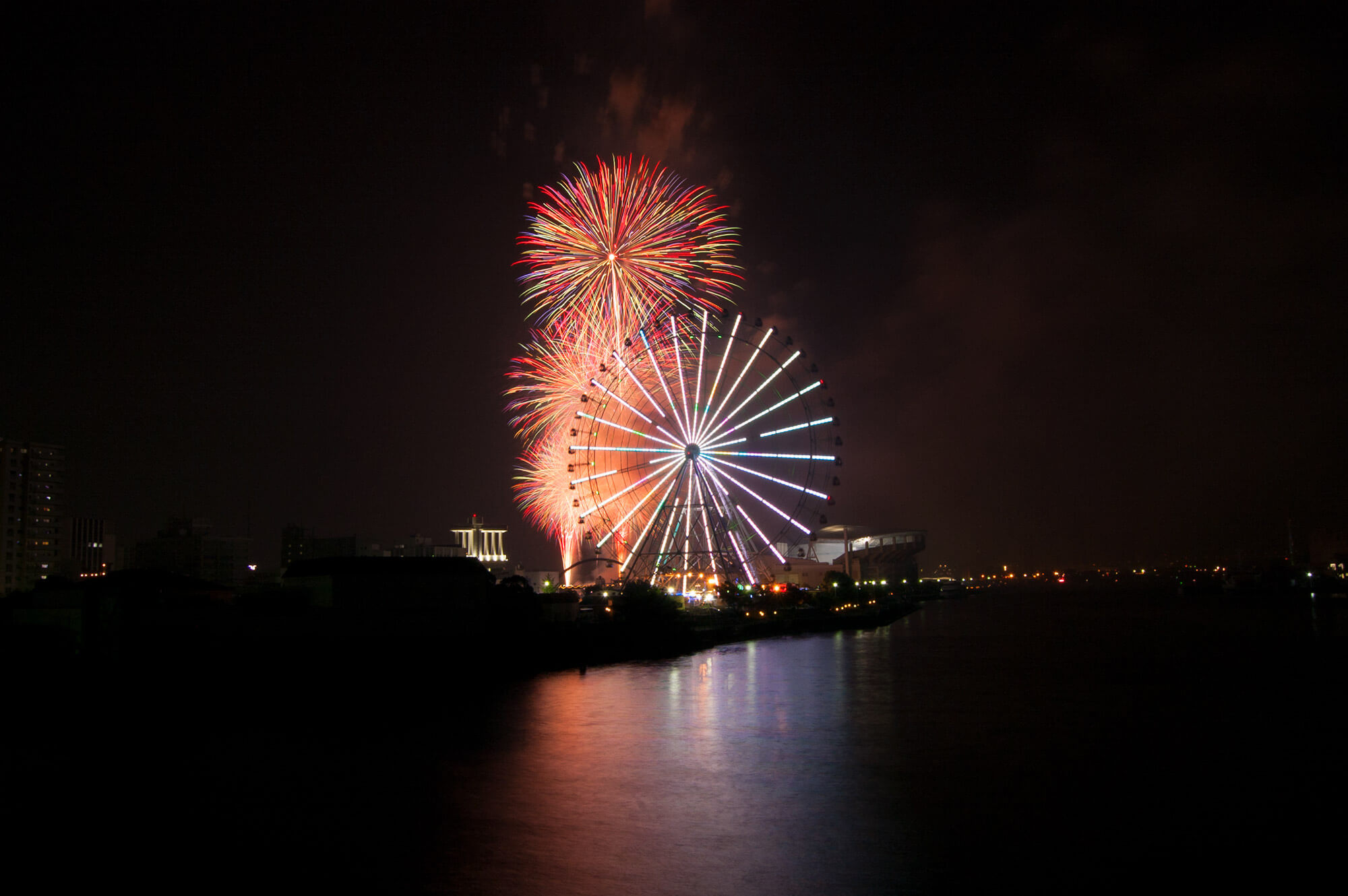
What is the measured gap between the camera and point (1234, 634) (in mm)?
46625

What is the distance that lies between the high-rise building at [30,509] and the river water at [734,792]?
244ft

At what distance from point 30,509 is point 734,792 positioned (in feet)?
291

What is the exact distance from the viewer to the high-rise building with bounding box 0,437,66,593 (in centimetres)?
7831

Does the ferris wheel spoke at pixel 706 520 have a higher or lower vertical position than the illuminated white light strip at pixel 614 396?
lower

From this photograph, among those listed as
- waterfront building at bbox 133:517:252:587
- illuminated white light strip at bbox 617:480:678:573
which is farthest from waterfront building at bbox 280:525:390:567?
illuminated white light strip at bbox 617:480:678:573

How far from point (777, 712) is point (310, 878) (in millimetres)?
12778

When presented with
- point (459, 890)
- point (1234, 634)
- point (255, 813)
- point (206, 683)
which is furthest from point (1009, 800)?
point (1234, 634)

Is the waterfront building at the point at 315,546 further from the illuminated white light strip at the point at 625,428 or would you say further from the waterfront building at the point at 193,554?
the illuminated white light strip at the point at 625,428

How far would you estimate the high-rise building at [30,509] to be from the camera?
78.3 m

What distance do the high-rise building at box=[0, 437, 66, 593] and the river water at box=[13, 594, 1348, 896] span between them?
74521mm

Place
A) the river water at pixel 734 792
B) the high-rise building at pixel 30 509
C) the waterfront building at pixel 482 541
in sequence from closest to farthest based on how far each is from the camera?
the river water at pixel 734 792, the high-rise building at pixel 30 509, the waterfront building at pixel 482 541

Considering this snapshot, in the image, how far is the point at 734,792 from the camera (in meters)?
12.1

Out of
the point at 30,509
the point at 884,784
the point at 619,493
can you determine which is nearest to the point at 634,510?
the point at 619,493

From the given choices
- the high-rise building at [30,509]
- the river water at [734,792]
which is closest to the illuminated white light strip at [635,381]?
the river water at [734,792]
